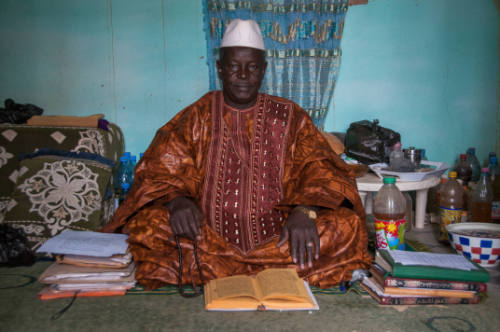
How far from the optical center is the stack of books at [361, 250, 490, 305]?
189 centimetres

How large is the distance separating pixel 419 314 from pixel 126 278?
1.41 metres

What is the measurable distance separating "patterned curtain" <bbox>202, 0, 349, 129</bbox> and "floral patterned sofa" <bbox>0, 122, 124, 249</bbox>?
47.9 inches

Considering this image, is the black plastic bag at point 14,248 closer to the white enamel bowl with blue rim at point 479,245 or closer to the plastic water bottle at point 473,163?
the white enamel bowl with blue rim at point 479,245

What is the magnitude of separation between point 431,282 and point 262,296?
794mm

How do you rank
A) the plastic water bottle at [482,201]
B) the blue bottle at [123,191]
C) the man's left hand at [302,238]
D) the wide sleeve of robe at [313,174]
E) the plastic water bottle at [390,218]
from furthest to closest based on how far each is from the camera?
the blue bottle at [123,191]
the plastic water bottle at [482,201]
the plastic water bottle at [390,218]
the wide sleeve of robe at [313,174]
the man's left hand at [302,238]

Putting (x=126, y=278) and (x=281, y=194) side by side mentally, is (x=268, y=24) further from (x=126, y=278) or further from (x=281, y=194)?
(x=126, y=278)

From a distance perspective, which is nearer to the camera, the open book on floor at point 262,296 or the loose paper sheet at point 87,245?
the open book on floor at point 262,296

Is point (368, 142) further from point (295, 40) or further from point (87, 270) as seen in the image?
point (87, 270)

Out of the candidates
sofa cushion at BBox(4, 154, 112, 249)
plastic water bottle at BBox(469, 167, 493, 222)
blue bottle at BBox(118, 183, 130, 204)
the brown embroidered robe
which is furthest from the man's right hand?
plastic water bottle at BBox(469, 167, 493, 222)

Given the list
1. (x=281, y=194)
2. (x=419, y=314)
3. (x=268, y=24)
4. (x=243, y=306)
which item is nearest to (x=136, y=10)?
(x=268, y=24)

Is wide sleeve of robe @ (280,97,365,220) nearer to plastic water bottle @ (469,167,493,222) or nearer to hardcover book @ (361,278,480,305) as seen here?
hardcover book @ (361,278,480,305)

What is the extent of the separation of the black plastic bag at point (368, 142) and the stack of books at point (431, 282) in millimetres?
1454

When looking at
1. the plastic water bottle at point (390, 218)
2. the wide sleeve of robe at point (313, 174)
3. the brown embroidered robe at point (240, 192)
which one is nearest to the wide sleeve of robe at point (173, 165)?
the brown embroidered robe at point (240, 192)

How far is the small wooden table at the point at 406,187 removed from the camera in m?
2.92
